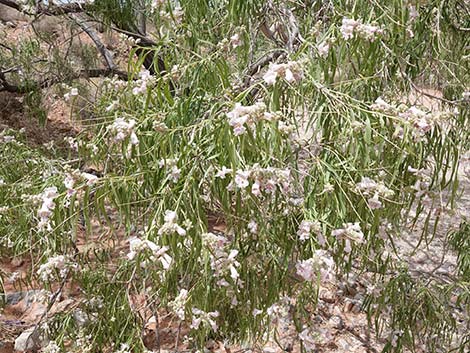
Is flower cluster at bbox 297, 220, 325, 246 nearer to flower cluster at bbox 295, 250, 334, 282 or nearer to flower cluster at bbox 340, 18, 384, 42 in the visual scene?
flower cluster at bbox 295, 250, 334, 282

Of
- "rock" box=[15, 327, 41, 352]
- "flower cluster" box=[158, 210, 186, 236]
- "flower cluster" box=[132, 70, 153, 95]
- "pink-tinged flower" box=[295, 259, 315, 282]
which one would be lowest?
"rock" box=[15, 327, 41, 352]

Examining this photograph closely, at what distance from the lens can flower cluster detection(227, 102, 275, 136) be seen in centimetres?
100

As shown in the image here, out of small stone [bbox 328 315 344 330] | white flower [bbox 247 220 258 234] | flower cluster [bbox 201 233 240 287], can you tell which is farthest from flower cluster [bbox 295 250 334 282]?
small stone [bbox 328 315 344 330]

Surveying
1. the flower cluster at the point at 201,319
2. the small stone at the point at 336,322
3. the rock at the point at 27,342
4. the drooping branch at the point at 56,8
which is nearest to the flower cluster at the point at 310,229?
the flower cluster at the point at 201,319

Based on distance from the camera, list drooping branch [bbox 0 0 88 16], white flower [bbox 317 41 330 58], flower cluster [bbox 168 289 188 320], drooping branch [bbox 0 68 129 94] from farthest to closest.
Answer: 1. drooping branch [bbox 0 68 129 94]
2. drooping branch [bbox 0 0 88 16]
3. white flower [bbox 317 41 330 58]
4. flower cluster [bbox 168 289 188 320]

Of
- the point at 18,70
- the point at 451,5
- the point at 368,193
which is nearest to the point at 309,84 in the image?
the point at 368,193

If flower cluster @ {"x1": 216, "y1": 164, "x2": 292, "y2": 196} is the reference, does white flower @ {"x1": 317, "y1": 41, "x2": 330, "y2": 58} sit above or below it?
above

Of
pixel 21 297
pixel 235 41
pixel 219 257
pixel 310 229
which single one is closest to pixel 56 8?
pixel 21 297

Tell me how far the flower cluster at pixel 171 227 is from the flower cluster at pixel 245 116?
0.24m

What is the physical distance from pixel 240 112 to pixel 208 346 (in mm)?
1905

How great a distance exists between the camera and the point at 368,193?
3.99ft

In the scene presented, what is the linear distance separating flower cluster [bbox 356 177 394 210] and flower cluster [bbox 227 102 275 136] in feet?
1.09

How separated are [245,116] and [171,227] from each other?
0.29m

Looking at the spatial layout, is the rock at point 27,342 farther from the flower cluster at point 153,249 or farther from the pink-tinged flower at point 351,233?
the pink-tinged flower at point 351,233
